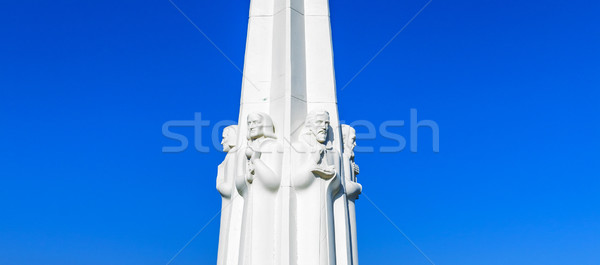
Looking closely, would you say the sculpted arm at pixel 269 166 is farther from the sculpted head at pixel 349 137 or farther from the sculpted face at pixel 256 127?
the sculpted head at pixel 349 137

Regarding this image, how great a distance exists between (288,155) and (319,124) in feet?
2.12

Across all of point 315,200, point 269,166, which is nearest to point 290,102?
point 269,166

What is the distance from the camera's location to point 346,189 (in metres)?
8.87

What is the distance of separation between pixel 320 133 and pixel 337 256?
179cm

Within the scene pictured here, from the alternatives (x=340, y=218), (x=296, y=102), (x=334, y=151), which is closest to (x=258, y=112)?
(x=296, y=102)

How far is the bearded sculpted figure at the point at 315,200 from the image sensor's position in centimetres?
796

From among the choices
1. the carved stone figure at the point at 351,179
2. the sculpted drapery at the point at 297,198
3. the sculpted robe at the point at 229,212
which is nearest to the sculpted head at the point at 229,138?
the sculpted robe at the point at 229,212

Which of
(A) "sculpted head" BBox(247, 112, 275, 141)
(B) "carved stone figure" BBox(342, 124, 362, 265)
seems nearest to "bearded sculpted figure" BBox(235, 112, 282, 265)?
(A) "sculpted head" BBox(247, 112, 275, 141)

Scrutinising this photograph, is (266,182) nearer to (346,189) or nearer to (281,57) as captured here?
(346,189)

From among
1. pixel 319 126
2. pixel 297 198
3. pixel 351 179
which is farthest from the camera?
pixel 351 179

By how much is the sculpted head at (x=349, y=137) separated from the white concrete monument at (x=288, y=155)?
18 mm

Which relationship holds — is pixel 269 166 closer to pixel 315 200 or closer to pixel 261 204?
pixel 261 204

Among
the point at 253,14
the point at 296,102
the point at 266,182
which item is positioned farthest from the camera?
the point at 253,14

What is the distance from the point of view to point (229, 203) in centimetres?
914
